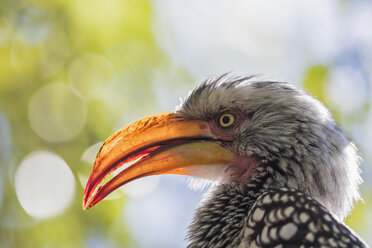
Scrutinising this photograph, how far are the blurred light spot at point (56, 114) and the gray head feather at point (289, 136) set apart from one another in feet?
7.32

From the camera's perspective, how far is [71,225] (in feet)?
17.6

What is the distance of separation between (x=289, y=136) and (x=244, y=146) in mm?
269

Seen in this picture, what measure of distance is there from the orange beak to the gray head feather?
14 centimetres

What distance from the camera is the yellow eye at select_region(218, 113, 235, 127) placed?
135 inches

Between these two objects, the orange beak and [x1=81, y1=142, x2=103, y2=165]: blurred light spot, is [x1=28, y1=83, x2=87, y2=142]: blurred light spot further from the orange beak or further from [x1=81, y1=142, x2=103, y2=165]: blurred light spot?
the orange beak

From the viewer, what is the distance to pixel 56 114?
5891 millimetres

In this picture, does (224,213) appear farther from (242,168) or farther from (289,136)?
(289,136)

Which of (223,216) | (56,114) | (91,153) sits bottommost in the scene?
(223,216)

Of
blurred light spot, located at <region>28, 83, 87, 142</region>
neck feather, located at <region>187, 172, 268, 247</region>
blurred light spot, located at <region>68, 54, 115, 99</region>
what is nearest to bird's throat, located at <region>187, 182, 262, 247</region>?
neck feather, located at <region>187, 172, 268, 247</region>

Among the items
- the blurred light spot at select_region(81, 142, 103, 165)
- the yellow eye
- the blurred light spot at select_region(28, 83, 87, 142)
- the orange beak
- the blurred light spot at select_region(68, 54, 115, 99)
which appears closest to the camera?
the orange beak

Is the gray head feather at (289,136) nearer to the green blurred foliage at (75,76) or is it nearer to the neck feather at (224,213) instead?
the neck feather at (224,213)

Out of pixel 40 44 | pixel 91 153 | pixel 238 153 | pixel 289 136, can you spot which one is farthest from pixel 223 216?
pixel 40 44

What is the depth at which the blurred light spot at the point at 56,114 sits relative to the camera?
558 cm

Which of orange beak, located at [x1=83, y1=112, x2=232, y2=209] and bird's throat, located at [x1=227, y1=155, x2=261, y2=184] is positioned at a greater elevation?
orange beak, located at [x1=83, y1=112, x2=232, y2=209]
